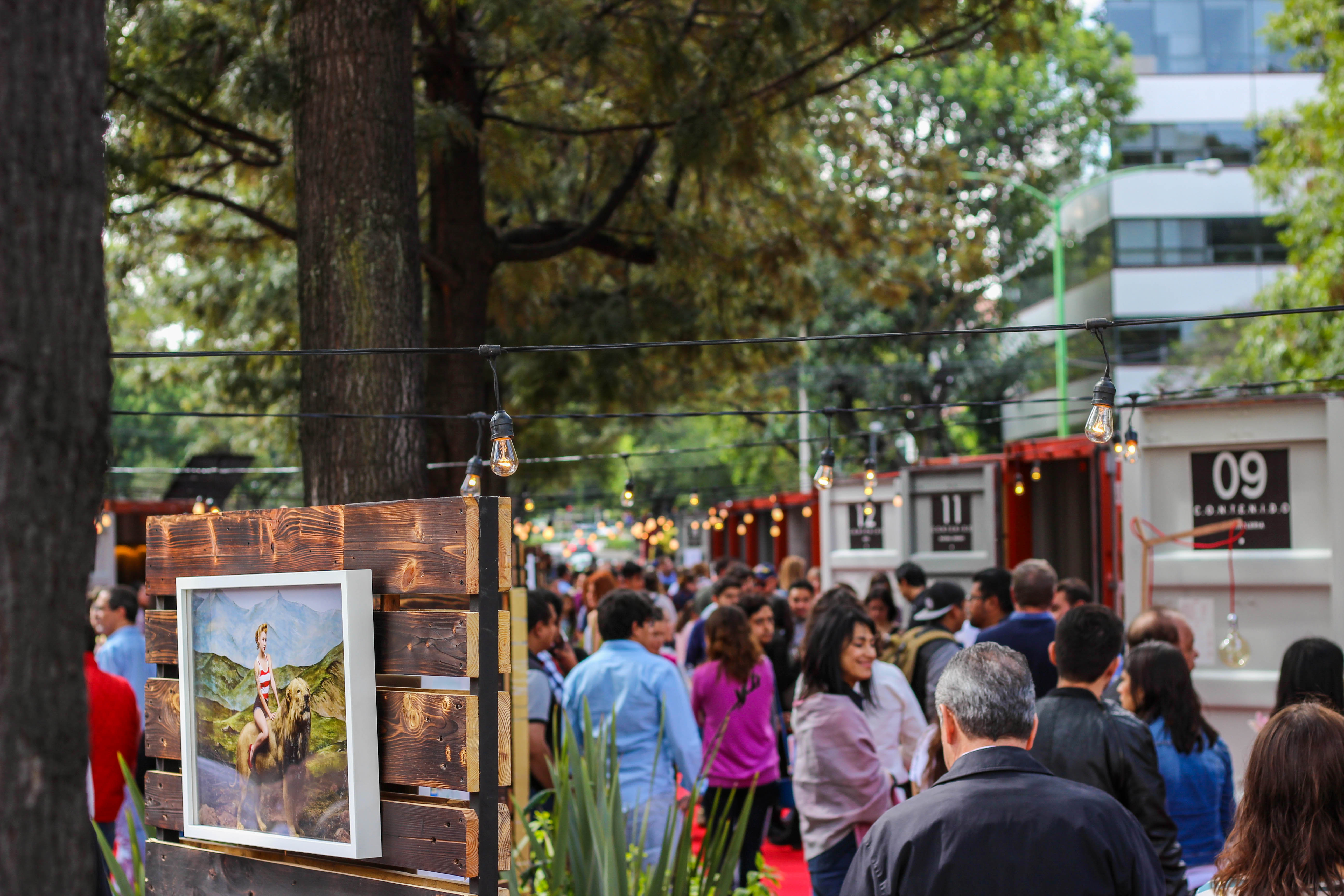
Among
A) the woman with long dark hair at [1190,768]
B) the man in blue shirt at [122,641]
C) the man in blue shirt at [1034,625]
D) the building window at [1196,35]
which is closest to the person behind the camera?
the woman with long dark hair at [1190,768]

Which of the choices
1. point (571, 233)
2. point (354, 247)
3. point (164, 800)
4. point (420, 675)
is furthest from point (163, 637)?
point (571, 233)

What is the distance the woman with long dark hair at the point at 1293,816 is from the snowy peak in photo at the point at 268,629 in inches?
91.9

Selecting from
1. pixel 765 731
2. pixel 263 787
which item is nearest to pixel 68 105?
pixel 263 787

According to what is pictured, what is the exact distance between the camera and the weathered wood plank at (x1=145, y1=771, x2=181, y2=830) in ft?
13.3

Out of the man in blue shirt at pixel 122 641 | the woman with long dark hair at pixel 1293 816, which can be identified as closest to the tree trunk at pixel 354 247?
the man in blue shirt at pixel 122 641

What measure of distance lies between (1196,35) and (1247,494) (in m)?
39.6

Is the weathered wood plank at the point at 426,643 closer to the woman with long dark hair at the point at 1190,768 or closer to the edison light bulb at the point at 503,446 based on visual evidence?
the edison light bulb at the point at 503,446

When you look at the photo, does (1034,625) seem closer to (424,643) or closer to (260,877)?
(424,643)

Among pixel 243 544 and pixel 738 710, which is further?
pixel 738 710

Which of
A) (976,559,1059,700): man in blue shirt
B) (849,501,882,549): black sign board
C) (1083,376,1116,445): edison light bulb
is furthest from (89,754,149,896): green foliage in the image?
(849,501,882,549): black sign board

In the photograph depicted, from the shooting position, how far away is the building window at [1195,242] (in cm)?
3772

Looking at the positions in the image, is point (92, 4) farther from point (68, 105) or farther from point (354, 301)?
point (354, 301)

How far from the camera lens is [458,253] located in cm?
980

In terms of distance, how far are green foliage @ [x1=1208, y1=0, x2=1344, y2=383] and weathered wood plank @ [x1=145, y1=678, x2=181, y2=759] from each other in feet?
46.6
